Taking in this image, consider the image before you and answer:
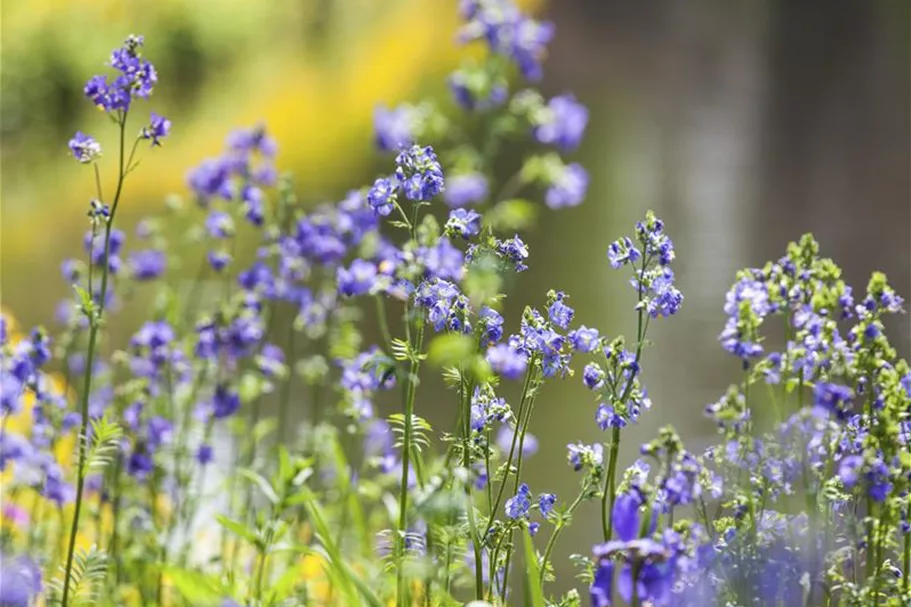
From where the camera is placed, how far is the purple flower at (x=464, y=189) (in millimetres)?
2301

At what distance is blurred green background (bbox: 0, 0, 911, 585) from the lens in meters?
5.43

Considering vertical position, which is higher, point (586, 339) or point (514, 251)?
point (514, 251)

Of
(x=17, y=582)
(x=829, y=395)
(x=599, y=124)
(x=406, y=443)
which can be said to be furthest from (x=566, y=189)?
(x=599, y=124)

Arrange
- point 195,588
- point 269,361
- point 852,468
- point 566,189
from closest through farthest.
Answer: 1. point 852,468
2. point 195,588
3. point 566,189
4. point 269,361

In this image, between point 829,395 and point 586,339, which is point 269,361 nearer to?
point 586,339

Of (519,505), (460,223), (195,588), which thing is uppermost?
(460,223)

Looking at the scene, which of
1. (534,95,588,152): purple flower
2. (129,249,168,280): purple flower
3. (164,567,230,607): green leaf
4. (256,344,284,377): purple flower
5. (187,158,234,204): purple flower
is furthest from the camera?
(129,249,168,280): purple flower

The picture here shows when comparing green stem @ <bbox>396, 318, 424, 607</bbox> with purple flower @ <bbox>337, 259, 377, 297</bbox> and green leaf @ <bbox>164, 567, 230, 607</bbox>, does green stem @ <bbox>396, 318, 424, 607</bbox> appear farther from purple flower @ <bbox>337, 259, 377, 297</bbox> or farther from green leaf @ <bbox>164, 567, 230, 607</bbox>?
purple flower @ <bbox>337, 259, 377, 297</bbox>

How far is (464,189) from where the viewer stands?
7.57ft

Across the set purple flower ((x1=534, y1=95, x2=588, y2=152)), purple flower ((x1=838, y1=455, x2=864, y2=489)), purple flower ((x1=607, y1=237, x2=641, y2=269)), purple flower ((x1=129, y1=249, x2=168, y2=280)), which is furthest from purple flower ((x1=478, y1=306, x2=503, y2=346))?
purple flower ((x1=129, y1=249, x2=168, y2=280))

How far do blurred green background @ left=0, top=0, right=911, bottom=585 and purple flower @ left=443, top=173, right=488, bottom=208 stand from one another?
37.3 inches

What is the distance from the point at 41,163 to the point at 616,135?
4871 millimetres

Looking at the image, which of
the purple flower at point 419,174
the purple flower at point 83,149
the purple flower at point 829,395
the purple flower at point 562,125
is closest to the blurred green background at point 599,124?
the purple flower at point 562,125

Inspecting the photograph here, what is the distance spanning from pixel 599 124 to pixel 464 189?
7.38m
